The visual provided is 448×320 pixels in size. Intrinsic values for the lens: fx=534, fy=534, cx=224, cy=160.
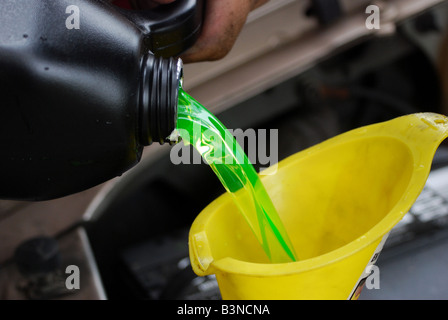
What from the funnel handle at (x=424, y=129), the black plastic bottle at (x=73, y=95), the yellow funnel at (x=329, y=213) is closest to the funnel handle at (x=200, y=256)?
the yellow funnel at (x=329, y=213)

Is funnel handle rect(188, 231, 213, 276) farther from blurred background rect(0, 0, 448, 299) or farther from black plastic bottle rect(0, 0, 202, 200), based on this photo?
blurred background rect(0, 0, 448, 299)

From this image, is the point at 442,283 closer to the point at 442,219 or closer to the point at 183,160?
the point at 442,219

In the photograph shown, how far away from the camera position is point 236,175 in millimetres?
672

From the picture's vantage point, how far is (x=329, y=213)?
769mm

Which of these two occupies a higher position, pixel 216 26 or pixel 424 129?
pixel 216 26

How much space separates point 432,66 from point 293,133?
482 mm

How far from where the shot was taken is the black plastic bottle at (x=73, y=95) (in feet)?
1.56

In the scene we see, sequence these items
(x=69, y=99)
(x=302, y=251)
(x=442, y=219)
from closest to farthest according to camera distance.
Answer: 1. (x=69, y=99)
2. (x=302, y=251)
3. (x=442, y=219)

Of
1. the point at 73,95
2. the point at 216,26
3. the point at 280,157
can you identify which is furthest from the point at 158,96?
the point at 280,157

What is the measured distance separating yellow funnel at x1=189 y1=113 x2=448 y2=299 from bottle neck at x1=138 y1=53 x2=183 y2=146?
138mm

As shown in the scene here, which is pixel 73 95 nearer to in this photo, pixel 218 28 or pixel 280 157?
pixel 218 28

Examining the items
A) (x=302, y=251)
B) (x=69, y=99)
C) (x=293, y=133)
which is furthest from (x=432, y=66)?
(x=69, y=99)

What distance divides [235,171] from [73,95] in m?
0.24
